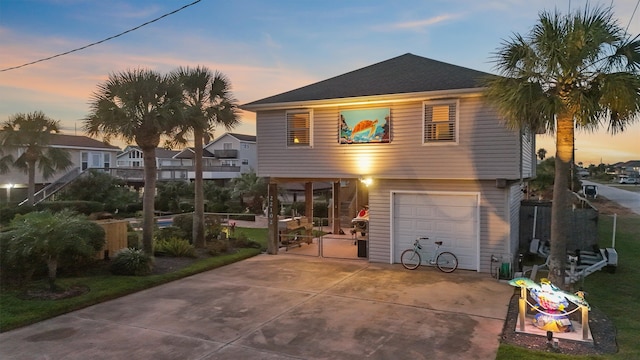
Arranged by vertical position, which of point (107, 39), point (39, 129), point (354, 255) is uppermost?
point (107, 39)

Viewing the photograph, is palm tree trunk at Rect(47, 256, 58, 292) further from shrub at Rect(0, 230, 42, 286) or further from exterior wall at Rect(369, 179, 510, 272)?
Answer: exterior wall at Rect(369, 179, 510, 272)

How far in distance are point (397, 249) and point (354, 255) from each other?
73.1 inches

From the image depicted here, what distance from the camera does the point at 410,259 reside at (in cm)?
1198

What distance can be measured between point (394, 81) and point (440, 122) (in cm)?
207

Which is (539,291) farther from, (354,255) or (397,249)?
(354,255)

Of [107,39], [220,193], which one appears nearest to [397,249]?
[107,39]

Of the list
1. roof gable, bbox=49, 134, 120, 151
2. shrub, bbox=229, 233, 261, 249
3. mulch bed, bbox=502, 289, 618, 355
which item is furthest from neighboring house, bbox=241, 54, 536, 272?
roof gable, bbox=49, 134, 120, 151

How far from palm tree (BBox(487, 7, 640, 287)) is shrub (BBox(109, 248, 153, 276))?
9.32 m

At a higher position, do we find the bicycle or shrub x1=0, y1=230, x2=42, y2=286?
shrub x1=0, y1=230, x2=42, y2=286

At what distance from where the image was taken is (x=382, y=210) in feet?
41.1

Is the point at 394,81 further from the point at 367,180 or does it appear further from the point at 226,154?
the point at 226,154

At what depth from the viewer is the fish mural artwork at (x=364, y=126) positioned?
Result: 12.1m

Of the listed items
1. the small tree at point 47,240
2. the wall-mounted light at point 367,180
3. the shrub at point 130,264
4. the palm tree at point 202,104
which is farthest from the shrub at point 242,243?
the small tree at point 47,240

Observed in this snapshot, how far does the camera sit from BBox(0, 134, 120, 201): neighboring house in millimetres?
27875
